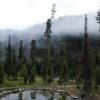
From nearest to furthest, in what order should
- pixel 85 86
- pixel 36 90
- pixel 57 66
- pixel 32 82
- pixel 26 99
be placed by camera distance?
pixel 85 86 < pixel 26 99 < pixel 36 90 < pixel 32 82 < pixel 57 66

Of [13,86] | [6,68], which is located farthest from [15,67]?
[13,86]

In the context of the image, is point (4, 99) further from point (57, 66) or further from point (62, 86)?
point (57, 66)

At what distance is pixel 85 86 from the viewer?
64.0 metres

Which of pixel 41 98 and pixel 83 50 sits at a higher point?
pixel 83 50

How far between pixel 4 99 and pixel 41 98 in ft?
30.7

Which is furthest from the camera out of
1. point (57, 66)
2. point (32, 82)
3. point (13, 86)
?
point (57, 66)

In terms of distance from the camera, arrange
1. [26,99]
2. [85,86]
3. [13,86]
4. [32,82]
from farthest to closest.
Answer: [32,82] < [13,86] < [26,99] < [85,86]

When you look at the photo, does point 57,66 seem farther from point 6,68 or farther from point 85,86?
point 85,86

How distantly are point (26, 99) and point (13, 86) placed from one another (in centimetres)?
3061

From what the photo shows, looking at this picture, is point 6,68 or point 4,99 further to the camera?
point 6,68

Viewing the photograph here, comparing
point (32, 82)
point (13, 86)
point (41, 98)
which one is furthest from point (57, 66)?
point (41, 98)

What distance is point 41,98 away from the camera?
86750 millimetres

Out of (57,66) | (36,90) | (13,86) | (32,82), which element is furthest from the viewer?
(57,66)

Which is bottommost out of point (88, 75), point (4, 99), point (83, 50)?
point (4, 99)
